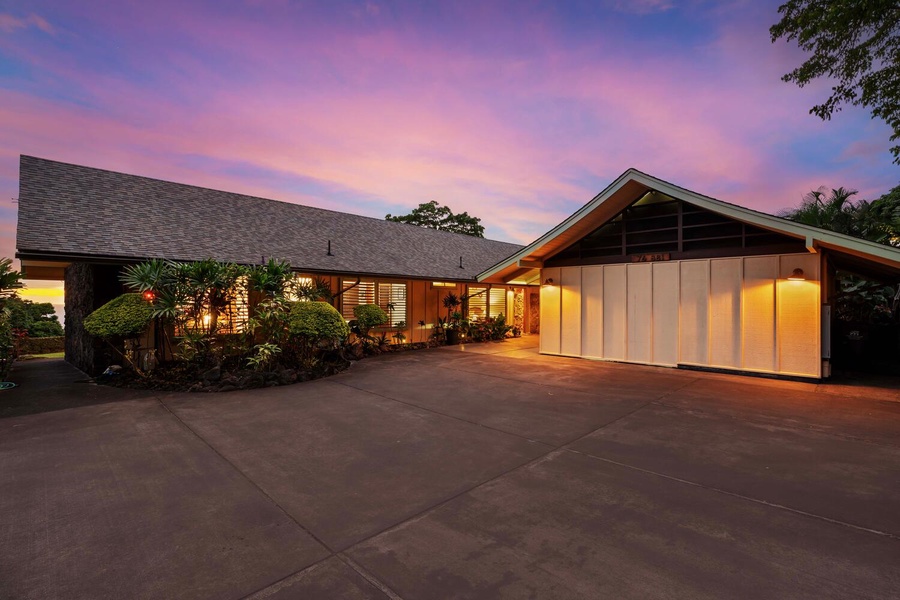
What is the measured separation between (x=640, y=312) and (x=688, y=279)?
54.7 inches

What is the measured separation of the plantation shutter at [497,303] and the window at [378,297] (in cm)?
489

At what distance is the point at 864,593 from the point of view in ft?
7.07

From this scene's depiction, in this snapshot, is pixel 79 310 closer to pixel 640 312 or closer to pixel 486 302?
pixel 486 302

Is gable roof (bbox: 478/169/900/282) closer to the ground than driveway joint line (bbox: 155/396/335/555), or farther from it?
farther from it

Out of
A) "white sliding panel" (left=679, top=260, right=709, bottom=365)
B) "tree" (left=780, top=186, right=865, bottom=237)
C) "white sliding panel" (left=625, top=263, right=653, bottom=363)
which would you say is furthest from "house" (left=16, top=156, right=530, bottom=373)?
"tree" (left=780, top=186, right=865, bottom=237)

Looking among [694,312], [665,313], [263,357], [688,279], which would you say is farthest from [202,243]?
[694,312]

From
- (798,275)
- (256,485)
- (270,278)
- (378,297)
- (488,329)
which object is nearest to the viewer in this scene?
(256,485)

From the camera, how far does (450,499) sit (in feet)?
10.7

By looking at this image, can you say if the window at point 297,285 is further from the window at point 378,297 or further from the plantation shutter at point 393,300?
the plantation shutter at point 393,300

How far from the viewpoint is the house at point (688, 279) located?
7984 mm

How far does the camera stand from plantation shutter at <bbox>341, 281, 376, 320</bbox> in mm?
12133

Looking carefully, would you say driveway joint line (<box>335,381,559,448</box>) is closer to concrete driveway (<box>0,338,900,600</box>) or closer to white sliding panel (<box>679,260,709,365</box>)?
concrete driveway (<box>0,338,900,600</box>)

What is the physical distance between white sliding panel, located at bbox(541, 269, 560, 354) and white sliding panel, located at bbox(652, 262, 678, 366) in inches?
106

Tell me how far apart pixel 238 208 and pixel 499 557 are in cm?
1341
